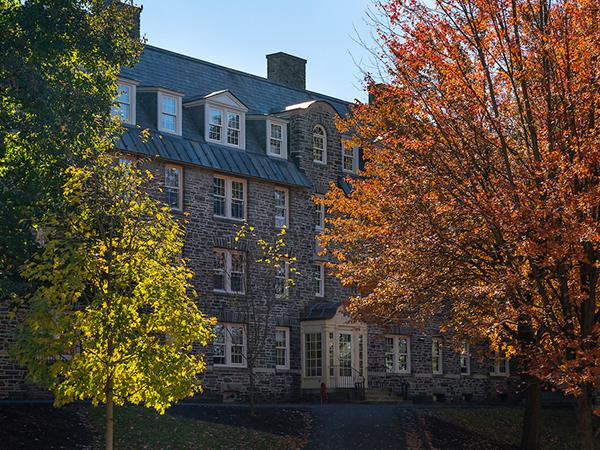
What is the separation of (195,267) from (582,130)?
853 inches

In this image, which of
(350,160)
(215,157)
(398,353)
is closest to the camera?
(215,157)

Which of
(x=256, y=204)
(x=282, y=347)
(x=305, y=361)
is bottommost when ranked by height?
(x=305, y=361)

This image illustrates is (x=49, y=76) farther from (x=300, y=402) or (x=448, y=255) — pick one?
(x=300, y=402)

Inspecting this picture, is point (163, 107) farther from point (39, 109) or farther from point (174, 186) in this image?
point (39, 109)

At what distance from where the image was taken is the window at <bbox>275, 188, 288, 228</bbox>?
43.8 metres

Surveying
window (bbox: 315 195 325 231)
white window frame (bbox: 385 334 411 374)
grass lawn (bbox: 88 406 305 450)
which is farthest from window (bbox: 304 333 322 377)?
grass lawn (bbox: 88 406 305 450)

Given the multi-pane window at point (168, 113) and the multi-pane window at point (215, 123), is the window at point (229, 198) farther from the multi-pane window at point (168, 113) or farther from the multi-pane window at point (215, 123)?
the multi-pane window at point (168, 113)

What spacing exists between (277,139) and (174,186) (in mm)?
7142

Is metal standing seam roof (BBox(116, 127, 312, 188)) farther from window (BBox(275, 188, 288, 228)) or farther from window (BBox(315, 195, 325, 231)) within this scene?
window (BBox(315, 195, 325, 231))

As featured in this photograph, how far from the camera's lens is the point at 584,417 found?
2097cm

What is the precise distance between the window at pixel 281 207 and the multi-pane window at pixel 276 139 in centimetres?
179

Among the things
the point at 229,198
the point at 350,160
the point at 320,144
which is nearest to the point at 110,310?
the point at 229,198

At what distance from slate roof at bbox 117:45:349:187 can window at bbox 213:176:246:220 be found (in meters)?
0.67

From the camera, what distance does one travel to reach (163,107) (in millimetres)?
40281
